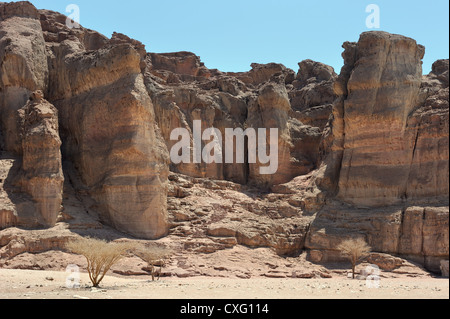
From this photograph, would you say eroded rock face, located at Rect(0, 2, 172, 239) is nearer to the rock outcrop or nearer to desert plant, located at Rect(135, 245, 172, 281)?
desert plant, located at Rect(135, 245, 172, 281)

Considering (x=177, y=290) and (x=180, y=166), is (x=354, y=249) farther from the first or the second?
(x=180, y=166)

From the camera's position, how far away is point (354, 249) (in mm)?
33656

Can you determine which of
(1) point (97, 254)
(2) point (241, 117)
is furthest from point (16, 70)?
(2) point (241, 117)

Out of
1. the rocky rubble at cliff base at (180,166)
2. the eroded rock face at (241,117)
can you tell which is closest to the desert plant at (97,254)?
the rocky rubble at cliff base at (180,166)

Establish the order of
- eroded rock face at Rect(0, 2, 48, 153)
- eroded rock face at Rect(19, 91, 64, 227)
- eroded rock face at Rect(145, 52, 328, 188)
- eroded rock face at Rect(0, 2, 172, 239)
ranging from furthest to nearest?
eroded rock face at Rect(145, 52, 328, 188)
eroded rock face at Rect(0, 2, 48, 153)
eroded rock face at Rect(0, 2, 172, 239)
eroded rock face at Rect(19, 91, 64, 227)

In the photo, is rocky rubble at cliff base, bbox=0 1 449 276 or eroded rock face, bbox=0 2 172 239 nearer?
eroded rock face, bbox=0 2 172 239

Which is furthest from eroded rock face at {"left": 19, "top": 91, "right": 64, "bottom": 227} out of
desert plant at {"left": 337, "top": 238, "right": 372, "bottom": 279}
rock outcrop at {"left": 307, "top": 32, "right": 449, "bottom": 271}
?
desert plant at {"left": 337, "top": 238, "right": 372, "bottom": 279}

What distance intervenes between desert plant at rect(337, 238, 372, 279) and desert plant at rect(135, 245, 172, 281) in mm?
11409

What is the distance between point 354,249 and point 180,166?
54.7 feet

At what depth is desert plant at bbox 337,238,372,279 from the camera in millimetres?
33750

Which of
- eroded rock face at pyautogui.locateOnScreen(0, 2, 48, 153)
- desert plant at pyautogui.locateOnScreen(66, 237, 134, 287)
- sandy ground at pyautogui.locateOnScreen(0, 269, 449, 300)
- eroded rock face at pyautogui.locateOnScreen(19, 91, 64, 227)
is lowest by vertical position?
sandy ground at pyautogui.locateOnScreen(0, 269, 449, 300)
